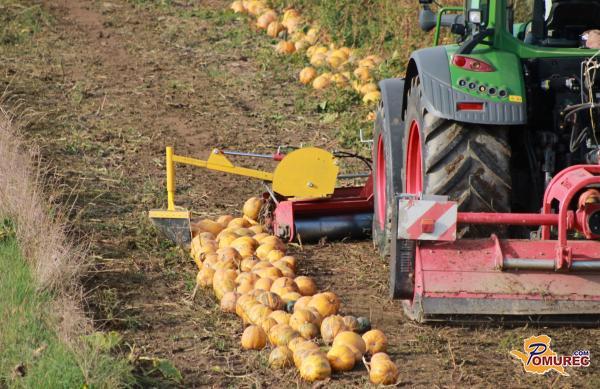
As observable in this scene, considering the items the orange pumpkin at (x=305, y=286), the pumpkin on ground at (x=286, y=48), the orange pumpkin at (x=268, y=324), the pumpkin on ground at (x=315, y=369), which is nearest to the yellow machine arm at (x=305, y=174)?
the orange pumpkin at (x=305, y=286)

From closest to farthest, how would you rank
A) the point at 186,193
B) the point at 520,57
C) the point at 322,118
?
the point at 520,57, the point at 186,193, the point at 322,118

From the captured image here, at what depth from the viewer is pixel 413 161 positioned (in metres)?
7.21

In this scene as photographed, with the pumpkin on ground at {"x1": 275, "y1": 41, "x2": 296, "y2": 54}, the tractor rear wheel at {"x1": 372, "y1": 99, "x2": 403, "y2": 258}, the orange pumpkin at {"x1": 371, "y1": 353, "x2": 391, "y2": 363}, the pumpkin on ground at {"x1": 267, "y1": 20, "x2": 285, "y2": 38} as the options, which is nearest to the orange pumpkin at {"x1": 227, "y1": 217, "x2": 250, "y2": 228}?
the tractor rear wheel at {"x1": 372, "y1": 99, "x2": 403, "y2": 258}

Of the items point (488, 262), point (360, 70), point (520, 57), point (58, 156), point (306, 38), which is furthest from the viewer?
point (306, 38)

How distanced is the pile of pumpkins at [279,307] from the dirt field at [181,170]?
0.33ft

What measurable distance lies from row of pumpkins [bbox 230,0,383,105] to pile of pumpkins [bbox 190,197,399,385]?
16.0ft

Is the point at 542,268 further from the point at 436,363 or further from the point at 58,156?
the point at 58,156

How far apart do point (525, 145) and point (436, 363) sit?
1629mm

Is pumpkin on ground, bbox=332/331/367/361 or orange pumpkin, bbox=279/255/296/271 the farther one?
orange pumpkin, bbox=279/255/296/271

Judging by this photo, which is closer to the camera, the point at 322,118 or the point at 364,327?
the point at 364,327

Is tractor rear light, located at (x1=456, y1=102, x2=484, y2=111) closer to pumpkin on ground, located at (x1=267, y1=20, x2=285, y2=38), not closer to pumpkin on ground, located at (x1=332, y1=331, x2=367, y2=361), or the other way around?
pumpkin on ground, located at (x1=332, y1=331, x2=367, y2=361)

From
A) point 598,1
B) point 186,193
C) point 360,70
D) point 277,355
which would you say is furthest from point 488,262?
point 360,70

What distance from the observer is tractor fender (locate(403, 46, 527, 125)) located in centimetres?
611

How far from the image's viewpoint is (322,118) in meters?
11.9
